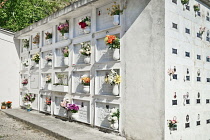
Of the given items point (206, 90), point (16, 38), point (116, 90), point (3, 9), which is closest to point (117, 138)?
point (116, 90)

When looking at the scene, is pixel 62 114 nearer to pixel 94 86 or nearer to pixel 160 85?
pixel 94 86

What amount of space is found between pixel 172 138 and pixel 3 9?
16.3 metres

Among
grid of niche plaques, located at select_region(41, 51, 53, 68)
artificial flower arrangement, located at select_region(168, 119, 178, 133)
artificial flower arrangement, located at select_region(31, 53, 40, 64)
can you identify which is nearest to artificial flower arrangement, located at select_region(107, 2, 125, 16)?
artificial flower arrangement, located at select_region(168, 119, 178, 133)

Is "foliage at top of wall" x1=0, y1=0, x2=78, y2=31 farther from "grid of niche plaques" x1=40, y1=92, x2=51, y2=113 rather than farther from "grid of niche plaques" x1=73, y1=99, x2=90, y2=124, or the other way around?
"grid of niche plaques" x1=73, y1=99, x2=90, y2=124

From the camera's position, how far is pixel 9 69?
13648mm

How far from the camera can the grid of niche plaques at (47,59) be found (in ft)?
35.4

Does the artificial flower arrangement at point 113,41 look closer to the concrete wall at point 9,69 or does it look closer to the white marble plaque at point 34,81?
the white marble plaque at point 34,81

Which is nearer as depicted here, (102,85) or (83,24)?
(102,85)

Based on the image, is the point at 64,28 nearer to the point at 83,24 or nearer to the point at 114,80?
the point at 83,24

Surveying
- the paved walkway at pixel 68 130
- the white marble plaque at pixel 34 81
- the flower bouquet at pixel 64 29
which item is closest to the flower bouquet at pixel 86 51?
the flower bouquet at pixel 64 29

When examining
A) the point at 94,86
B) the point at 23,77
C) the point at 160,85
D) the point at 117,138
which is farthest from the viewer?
the point at 23,77

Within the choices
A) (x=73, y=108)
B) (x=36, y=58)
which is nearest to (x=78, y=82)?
(x=73, y=108)

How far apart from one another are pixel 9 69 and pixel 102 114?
27.8ft

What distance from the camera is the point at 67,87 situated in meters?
9.45
